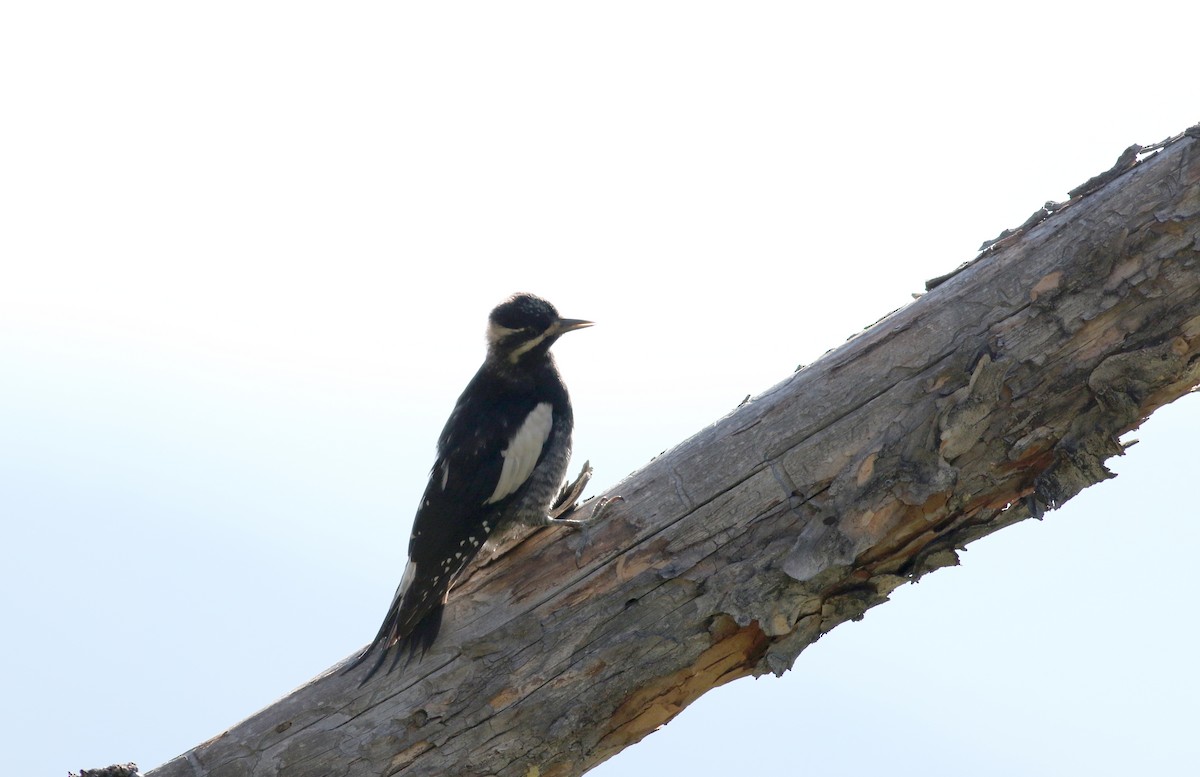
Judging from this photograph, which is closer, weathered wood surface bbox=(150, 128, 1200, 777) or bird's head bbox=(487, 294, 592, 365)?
weathered wood surface bbox=(150, 128, 1200, 777)

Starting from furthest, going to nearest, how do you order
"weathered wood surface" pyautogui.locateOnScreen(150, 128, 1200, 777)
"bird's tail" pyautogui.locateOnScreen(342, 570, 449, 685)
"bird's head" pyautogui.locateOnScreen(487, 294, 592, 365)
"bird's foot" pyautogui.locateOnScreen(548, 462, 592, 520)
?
"bird's head" pyautogui.locateOnScreen(487, 294, 592, 365)
"bird's foot" pyautogui.locateOnScreen(548, 462, 592, 520)
"bird's tail" pyautogui.locateOnScreen(342, 570, 449, 685)
"weathered wood surface" pyautogui.locateOnScreen(150, 128, 1200, 777)

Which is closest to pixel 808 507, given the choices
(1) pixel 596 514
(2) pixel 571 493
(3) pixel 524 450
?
(1) pixel 596 514

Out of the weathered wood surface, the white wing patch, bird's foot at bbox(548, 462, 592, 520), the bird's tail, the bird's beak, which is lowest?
the weathered wood surface

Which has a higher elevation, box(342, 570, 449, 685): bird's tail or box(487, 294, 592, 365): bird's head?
box(487, 294, 592, 365): bird's head

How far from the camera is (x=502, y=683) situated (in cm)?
318

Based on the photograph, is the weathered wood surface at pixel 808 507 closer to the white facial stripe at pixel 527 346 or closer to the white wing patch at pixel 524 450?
the white wing patch at pixel 524 450

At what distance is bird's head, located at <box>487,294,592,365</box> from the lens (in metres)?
4.39

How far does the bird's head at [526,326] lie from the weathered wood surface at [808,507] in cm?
125

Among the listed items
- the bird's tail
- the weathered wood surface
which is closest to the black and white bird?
the bird's tail

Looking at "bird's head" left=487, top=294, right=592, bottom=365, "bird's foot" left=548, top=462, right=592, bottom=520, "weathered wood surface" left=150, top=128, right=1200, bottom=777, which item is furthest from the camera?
"bird's head" left=487, top=294, right=592, bottom=365

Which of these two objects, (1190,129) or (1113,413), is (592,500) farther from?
(1190,129)

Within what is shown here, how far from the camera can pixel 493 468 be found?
3928mm

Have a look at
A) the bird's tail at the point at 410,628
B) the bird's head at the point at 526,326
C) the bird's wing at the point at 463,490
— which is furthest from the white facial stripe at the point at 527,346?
the bird's tail at the point at 410,628

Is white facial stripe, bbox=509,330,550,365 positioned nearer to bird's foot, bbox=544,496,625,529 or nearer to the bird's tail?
bird's foot, bbox=544,496,625,529
